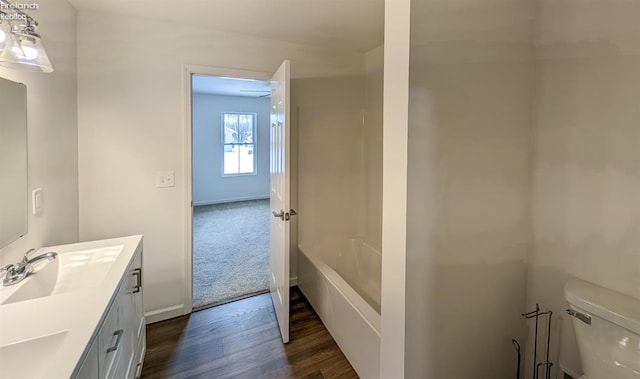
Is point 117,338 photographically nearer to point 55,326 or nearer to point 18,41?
point 55,326

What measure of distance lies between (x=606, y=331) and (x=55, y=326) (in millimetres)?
1825

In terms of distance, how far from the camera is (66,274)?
139 cm

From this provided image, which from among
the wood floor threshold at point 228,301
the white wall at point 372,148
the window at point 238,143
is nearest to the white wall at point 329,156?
the white wall at point 372,148

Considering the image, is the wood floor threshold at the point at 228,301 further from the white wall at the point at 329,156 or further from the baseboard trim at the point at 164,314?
the white wall at the point at 329,156

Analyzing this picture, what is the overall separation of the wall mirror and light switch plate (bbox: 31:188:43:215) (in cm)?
8

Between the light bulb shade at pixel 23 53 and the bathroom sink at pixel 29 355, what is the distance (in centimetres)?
107

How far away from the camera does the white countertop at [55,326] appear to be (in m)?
0.79

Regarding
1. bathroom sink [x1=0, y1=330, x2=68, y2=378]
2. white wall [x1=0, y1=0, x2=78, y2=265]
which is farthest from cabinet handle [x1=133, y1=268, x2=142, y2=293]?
bathroom sink [x1=0, y1=330, x2=68, y2=378]

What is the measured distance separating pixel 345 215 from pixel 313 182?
0.51 meters

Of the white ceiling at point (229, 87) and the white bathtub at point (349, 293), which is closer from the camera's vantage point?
the white bathtub at point (349, 293)

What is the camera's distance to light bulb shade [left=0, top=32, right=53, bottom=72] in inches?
45.0

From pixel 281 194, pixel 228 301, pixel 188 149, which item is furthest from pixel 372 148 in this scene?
pixel 228 301

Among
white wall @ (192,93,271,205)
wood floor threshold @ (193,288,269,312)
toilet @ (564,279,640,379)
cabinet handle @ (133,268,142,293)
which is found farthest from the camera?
white wall @ (192,93,271,205)

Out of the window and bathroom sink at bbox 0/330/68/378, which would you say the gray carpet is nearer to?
the window
